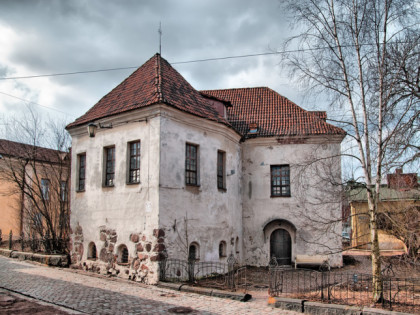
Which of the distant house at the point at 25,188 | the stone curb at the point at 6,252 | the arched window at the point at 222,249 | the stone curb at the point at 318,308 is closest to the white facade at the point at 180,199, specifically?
the arched window at the point at 222,249

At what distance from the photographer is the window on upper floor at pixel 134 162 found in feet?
49.0

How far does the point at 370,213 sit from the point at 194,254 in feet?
23.8

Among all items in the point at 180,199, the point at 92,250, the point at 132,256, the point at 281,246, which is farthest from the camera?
the point at 281,246

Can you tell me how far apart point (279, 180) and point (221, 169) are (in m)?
4.05

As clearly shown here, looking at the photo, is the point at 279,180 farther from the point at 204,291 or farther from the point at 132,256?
the point at 204,291

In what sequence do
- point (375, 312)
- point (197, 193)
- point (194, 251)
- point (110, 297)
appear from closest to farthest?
point (375, 312) → point (110, 297) → point (194, 251) → point (197, 193)

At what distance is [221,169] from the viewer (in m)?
17.8

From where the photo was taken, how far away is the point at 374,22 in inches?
429

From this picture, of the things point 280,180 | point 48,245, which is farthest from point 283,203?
point 48,245

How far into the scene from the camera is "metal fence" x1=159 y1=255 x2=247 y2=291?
13141 mm

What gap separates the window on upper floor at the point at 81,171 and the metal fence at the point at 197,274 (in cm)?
617

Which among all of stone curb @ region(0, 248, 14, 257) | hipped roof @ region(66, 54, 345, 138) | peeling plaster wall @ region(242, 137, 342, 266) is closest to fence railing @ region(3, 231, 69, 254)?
stone curb @ region(0, 248, 14, 257)

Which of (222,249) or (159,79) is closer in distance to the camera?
(159,79)

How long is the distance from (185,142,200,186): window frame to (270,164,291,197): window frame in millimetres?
Answer: 5732
